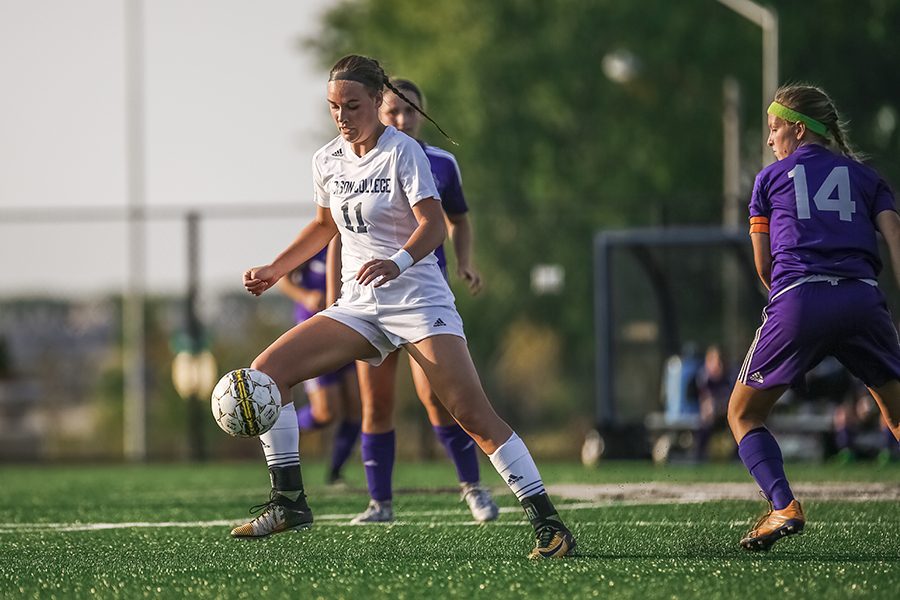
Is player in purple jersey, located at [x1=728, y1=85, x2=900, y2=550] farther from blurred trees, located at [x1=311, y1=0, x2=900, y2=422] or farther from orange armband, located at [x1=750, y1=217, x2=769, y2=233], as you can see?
blurred trees, located at [x1=311, y1=0, x2=900, y2=422]

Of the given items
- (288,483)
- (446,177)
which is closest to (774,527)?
(288,483)

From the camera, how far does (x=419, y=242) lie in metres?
6.25

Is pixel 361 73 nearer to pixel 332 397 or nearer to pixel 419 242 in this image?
pixel 419 242

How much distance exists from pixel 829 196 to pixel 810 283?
364 millimetres

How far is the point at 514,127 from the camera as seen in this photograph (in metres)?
35.2

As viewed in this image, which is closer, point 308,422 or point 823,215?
point 823,215

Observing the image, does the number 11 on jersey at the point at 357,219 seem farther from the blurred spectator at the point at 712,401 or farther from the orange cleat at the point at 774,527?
the blurred spectator at the point at 712,401

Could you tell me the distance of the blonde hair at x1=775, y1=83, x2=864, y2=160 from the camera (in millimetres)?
6453

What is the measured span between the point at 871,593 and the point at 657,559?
1.19 m

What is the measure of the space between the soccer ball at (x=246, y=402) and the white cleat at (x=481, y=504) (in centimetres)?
185

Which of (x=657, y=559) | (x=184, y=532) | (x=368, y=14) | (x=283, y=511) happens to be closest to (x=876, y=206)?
(x=657, y=559)

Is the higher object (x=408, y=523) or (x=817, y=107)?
(x=817, y=107)

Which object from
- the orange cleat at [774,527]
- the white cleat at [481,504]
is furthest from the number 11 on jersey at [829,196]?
the white cleat at [481,504]

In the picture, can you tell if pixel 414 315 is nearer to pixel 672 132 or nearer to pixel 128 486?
pixel 128 486
